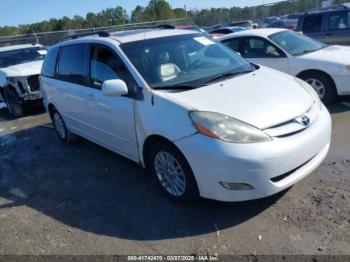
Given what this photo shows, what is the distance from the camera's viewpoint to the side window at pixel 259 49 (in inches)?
293

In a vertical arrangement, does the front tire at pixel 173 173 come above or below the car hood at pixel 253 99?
below

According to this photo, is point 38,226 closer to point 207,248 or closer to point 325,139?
point 207,248

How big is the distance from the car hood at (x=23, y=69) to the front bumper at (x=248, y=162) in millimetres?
6669

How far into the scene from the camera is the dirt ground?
131 inches

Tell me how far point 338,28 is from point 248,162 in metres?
8.84

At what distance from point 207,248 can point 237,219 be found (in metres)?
0.52

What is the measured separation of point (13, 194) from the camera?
493 cm

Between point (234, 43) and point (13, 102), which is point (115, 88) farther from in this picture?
point (13, 102)

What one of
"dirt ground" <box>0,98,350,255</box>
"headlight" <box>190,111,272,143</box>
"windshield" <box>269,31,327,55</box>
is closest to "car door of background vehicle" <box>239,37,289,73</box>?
"windshield" <box>269,31,327,55</box>

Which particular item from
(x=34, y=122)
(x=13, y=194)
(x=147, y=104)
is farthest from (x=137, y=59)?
(x=34, y=122)

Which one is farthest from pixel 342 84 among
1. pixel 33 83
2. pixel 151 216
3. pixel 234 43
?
pixel 33 83

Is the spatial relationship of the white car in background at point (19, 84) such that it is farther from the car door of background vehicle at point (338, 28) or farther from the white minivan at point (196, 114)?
the car door of background vehicle at point (338, 28)

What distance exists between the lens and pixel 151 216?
391cm

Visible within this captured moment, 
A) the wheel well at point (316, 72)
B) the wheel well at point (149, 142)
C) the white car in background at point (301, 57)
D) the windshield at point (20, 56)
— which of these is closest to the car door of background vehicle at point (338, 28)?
the white car in background at point (301, 57)
